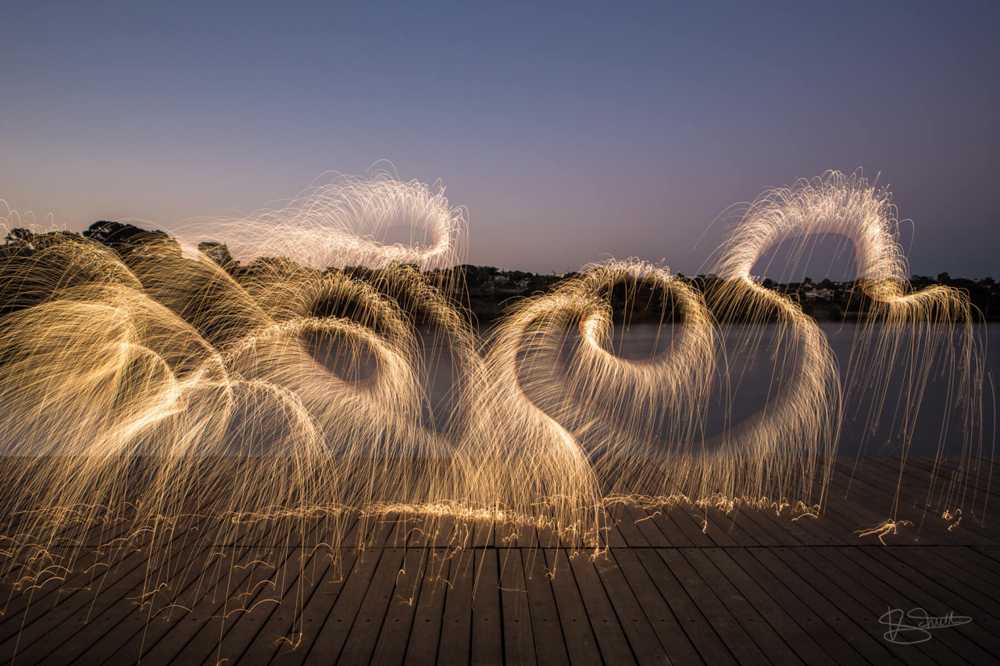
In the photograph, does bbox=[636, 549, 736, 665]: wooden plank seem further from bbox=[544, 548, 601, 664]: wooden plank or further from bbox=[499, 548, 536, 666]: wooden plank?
bbox=[499, 548, 536, 666]: wooden plank

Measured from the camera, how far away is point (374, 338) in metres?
5.37

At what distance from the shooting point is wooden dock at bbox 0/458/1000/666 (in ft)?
11.0

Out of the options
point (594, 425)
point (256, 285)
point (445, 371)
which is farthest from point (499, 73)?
point (256, 285)

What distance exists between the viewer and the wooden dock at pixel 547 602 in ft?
11.0

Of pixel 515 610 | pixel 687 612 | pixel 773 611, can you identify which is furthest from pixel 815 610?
pixel 515 610

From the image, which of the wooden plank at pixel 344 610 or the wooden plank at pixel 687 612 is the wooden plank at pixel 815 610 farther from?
the wooden plank at pixel 344 610

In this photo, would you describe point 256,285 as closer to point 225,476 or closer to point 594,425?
point 225,476

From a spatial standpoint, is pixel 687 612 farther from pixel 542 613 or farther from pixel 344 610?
pixel 344 610

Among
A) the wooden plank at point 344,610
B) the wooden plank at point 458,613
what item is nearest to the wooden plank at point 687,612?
the wooden plank at point 458,613

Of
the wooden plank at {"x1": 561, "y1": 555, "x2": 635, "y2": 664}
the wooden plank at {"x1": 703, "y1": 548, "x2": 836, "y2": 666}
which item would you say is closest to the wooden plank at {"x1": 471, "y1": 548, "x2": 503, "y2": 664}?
the wooden plank at {"x1": 561, "y1": 555, "x2": 635, "y2": 664}

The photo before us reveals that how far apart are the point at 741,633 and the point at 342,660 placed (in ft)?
7.15
